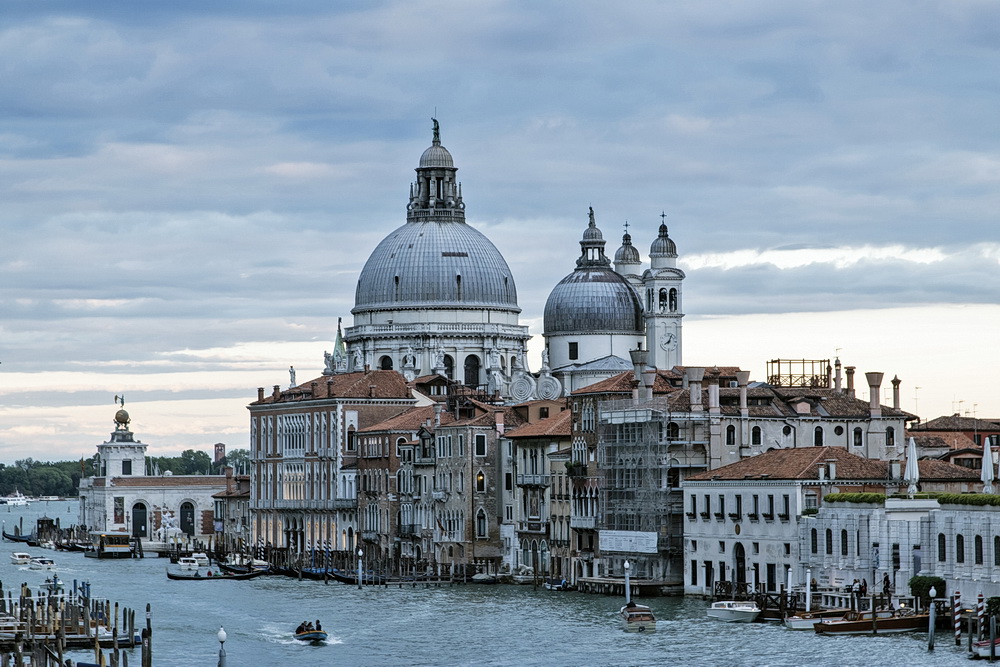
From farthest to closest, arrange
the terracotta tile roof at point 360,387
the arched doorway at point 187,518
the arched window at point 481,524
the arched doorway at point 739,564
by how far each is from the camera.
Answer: the arched doorway at point 187,518, the terracotta tile roof at point 360,387, the arched window at point 481,524, the arched doorway at point 739,564

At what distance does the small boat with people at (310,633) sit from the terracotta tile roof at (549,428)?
70.5ft

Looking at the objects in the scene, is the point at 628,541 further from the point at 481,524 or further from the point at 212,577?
the point at 212,577

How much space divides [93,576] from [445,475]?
1565 centimetres

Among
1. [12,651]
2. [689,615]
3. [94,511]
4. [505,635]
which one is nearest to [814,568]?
[689,615]

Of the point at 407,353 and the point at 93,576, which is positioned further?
the point at 407,353

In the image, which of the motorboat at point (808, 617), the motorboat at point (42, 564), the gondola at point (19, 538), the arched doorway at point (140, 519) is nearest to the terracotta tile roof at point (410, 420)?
the motorboat at point (42, 564)

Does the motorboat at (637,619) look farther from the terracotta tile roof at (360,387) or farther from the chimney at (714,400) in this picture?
the terracotta tile roof at (360,387)

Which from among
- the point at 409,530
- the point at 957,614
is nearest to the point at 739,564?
the point at 957,614

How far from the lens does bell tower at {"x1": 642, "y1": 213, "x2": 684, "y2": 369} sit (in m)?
109

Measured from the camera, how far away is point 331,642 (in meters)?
58.9

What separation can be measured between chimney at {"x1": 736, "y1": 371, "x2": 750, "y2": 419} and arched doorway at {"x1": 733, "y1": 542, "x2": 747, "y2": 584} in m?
6.21

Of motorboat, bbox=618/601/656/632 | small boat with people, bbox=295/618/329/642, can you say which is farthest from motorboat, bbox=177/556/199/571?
motorboat, bbox=618/601/656/632

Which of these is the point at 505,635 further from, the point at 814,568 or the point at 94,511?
the point at 94,511

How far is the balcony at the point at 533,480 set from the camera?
79.9 m
